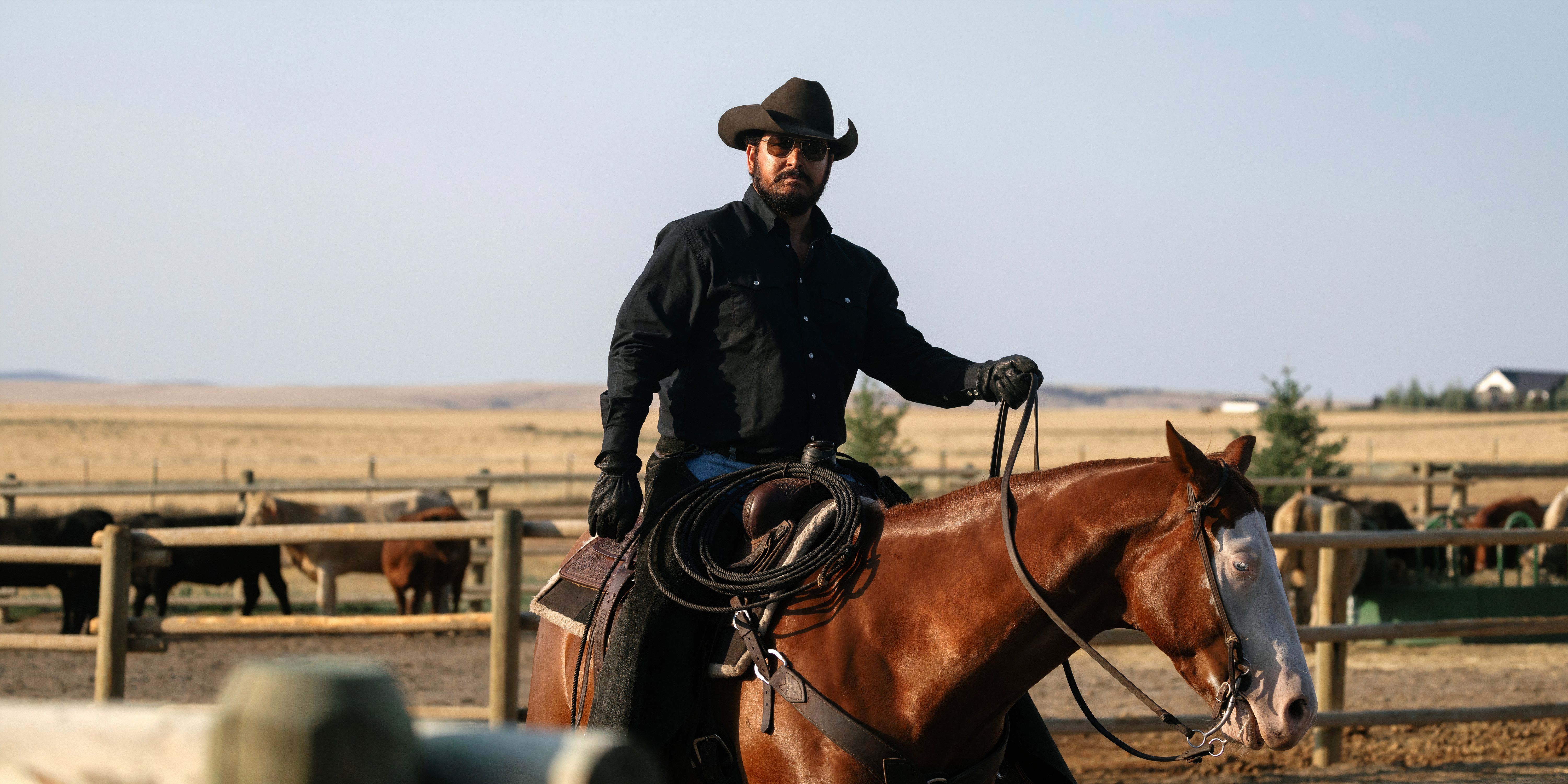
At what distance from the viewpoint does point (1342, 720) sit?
6.23 m

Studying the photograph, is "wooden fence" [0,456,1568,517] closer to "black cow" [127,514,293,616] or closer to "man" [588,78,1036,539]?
"black cow" [127,514,293,616]

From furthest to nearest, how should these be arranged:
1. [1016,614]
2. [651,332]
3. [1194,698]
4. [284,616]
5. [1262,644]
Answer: [1194,698], [284,616], [651,332], [1016,614], [1262,644]

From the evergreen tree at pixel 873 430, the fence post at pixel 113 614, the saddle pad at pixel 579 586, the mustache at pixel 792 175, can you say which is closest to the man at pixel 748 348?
the mustache at pixel 792 175

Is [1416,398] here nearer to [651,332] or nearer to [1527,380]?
[1527,380]

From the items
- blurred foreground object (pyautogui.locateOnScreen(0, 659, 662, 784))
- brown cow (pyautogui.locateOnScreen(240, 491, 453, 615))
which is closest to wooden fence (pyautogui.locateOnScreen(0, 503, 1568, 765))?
blurred foreground object (pyautogui.locateOnScreen(0, 659, 662, 784))

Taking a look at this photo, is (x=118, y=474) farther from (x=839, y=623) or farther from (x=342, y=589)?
(x=839, y=623)

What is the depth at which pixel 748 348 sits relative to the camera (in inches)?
121

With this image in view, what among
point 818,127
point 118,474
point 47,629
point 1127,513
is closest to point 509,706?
point 818,127

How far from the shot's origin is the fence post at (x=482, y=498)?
14.8 meters

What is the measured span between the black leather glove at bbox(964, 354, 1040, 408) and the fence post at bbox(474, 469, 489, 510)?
12.3 metres

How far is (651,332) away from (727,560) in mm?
585

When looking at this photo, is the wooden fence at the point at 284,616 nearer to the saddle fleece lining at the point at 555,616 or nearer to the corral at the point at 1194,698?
the saddle fleece lining at the point at 555,616

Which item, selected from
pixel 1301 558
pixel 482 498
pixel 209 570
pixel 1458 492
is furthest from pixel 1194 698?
pixel 209 570

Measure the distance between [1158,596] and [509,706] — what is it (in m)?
3.40
